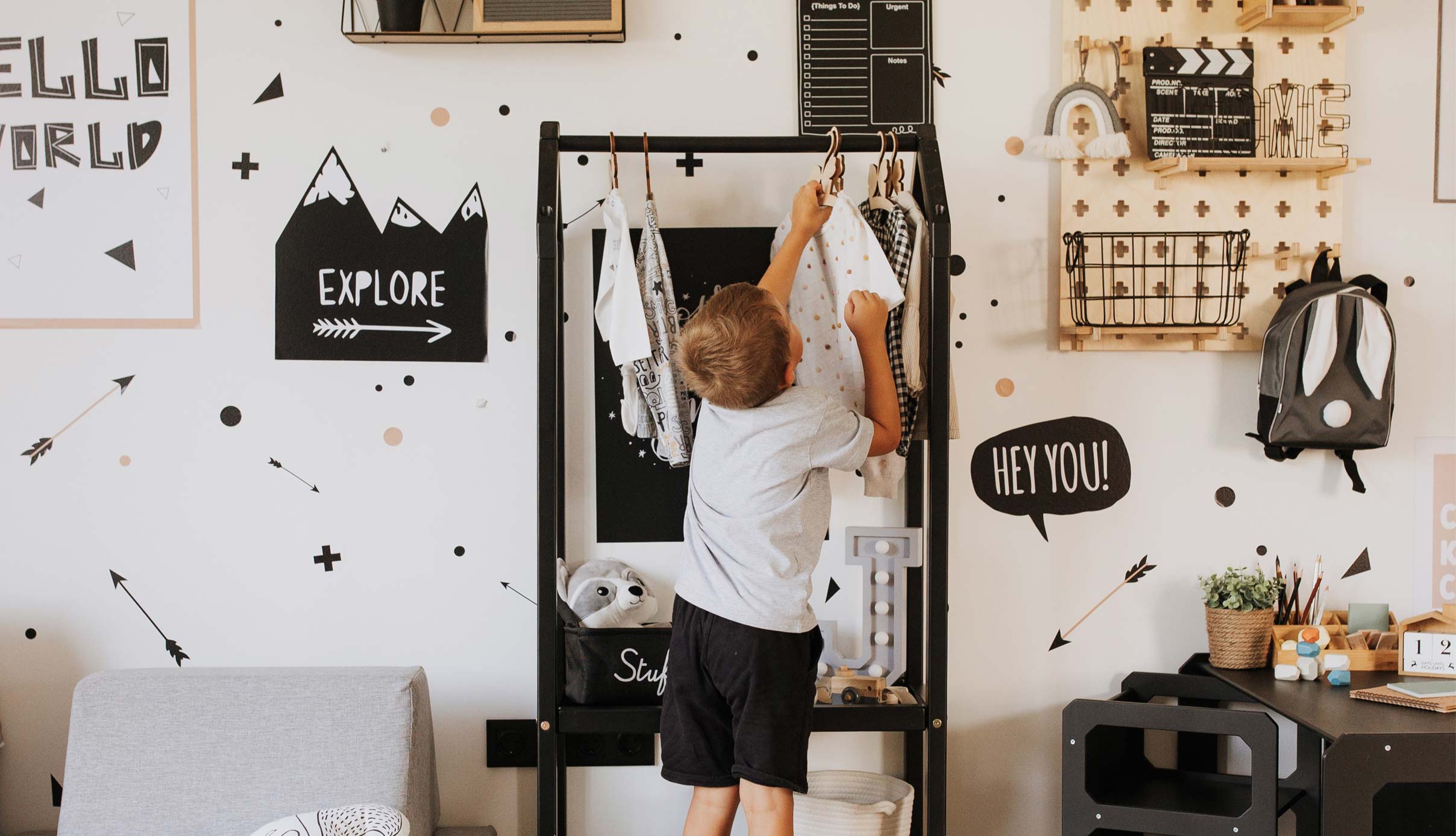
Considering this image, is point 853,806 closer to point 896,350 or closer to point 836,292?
point 896,350

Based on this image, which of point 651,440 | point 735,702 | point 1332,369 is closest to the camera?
point 735,702

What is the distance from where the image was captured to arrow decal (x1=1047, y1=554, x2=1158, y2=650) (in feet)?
7.21

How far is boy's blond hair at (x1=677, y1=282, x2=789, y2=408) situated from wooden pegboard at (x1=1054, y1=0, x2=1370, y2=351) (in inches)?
32.4

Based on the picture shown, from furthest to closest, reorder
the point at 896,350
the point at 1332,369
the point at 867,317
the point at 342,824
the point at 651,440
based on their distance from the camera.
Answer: the point at 651,440 → the point at 1332,369 → the point at 896,350 → the point at 867,317 → the point at 342,824

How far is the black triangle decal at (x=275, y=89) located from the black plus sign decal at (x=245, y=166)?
116 mm

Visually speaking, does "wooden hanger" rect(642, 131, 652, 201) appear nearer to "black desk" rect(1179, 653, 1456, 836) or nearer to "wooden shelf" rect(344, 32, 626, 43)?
"wooden shelf" rect(344, 32, 626, 43)

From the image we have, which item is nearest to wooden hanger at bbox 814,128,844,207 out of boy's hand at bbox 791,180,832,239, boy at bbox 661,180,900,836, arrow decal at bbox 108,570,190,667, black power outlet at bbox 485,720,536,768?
boy's hand at bbox 791,180,832,239

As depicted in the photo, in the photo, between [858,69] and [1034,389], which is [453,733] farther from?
[858,69]

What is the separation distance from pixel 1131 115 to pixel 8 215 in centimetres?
246

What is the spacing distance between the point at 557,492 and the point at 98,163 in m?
1.27

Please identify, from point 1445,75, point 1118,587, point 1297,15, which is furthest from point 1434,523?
point 1297,15

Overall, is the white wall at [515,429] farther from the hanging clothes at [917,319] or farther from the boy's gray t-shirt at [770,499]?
the boy's gray t-shirt at [770,499]

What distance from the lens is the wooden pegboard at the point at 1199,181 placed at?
2131mm

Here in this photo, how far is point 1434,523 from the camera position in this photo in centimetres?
221
